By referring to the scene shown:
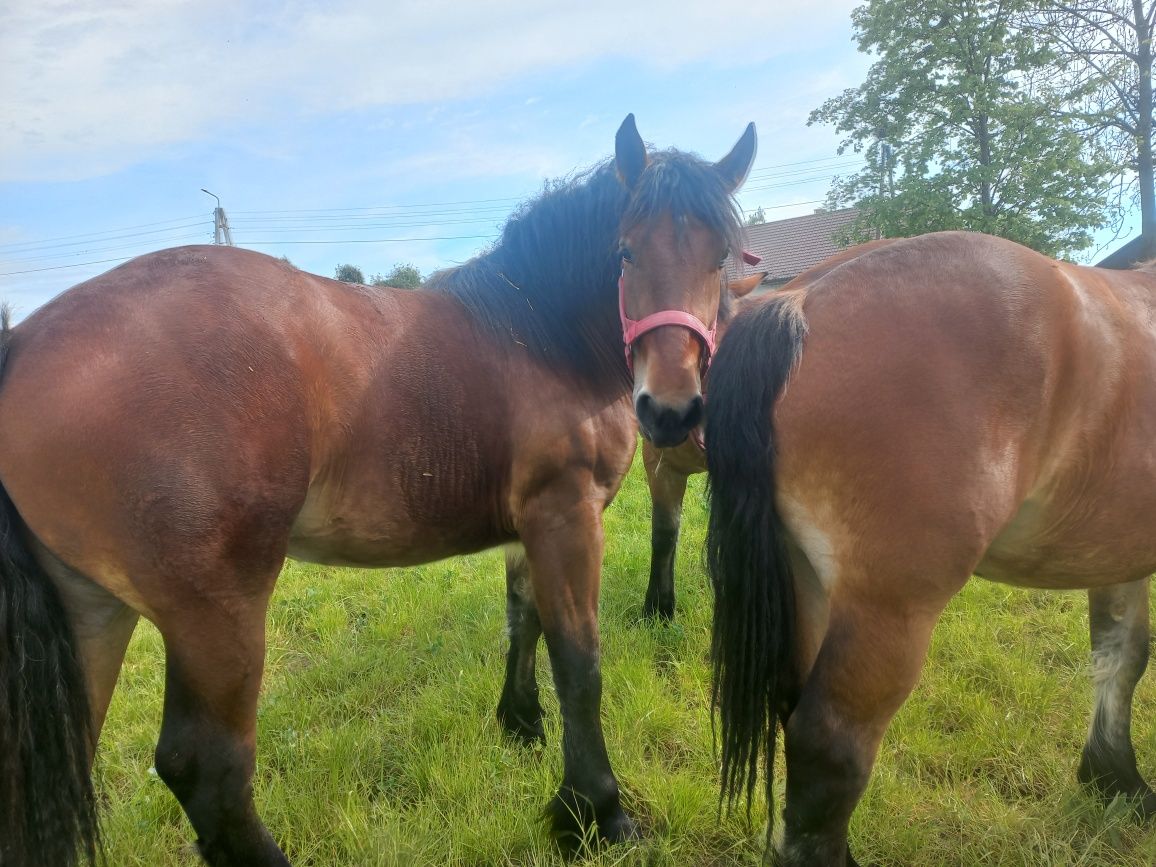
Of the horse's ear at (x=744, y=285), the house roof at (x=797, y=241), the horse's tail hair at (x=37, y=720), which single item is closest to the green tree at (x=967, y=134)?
the house roof at (x=797, y=241)

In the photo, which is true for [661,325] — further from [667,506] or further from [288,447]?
[667,506]

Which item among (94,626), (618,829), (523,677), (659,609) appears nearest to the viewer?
(94,626)

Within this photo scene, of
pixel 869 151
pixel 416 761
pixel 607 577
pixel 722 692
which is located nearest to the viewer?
pixel 722 692

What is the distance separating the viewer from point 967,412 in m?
1.64

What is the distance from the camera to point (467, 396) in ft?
7.58

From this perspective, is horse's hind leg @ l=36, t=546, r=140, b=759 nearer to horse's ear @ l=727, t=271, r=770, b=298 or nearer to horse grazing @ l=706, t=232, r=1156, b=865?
horse grazing @ l=706, t=232, r=1156, b=865

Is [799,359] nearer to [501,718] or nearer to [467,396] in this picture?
[467,396]

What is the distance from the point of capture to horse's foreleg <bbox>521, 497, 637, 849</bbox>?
2389 mm

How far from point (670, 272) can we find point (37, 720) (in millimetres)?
2228

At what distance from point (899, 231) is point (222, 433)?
18.1m

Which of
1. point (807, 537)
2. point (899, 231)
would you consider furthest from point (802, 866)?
point (899, 231)

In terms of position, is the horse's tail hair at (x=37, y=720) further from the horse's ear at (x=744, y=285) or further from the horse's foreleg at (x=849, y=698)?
the horse's ear at (x=744, y=285)

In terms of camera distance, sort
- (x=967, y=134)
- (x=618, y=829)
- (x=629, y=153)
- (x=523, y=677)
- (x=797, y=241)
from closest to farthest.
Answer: (x=618, y=829)
(x=629, y=153)
(x=523, y=677)
(x=967, y=134)
(x=797, y=241)

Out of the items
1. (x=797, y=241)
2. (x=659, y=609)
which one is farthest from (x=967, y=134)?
(x=659, y=609)
